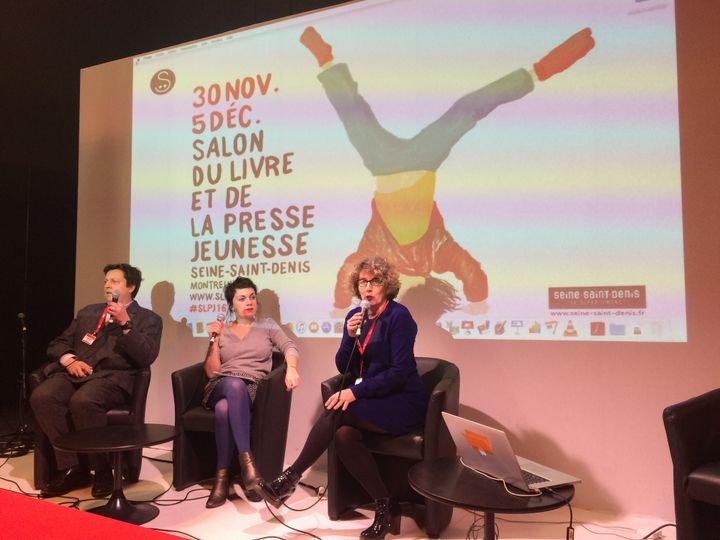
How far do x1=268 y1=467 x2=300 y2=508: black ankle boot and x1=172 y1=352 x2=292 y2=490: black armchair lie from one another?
413 mm

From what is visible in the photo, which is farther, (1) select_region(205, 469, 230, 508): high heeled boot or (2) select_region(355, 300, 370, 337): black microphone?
(1) select_region(205, 469, 230, 508): high heeled boot

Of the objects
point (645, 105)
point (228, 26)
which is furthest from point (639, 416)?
point (228, 26)

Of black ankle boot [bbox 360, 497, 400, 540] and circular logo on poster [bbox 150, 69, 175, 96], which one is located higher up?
circular logo on poster [bbox 150, 69, 175, 96]

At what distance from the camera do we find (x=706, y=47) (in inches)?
104

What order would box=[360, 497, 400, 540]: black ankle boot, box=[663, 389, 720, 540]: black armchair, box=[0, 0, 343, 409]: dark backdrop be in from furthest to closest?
box=[0, 0, 343, 409]: dark backdrop → box=[360, 497, 400, 540]: black ankle boot → box=[663, 389, 720, 540]: black armchair

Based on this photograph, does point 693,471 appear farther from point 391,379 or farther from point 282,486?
point 282,486

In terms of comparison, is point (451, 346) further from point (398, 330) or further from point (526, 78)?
point (526, 78)

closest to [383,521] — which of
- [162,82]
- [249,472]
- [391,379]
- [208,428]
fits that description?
[391,379]

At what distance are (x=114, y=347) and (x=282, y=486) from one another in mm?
1404

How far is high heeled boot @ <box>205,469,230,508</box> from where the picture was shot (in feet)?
9.51

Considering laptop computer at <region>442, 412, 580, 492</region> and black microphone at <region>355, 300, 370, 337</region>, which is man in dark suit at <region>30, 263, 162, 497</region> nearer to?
black microphone at <region>355, 300, 370, 337</region>

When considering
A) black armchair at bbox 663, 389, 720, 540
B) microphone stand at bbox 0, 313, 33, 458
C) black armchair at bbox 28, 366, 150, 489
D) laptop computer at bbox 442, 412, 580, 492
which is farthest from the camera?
microphone stand at bbox 0, 313, 33, 458

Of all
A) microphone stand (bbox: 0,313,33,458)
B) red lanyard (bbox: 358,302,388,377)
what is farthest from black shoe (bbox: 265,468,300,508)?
microphone stand (bbox: 0,313,33,458)

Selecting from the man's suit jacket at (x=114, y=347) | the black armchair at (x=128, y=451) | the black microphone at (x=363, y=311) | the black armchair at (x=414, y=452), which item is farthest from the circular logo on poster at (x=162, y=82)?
the black armchair at (x=414, y=452)
